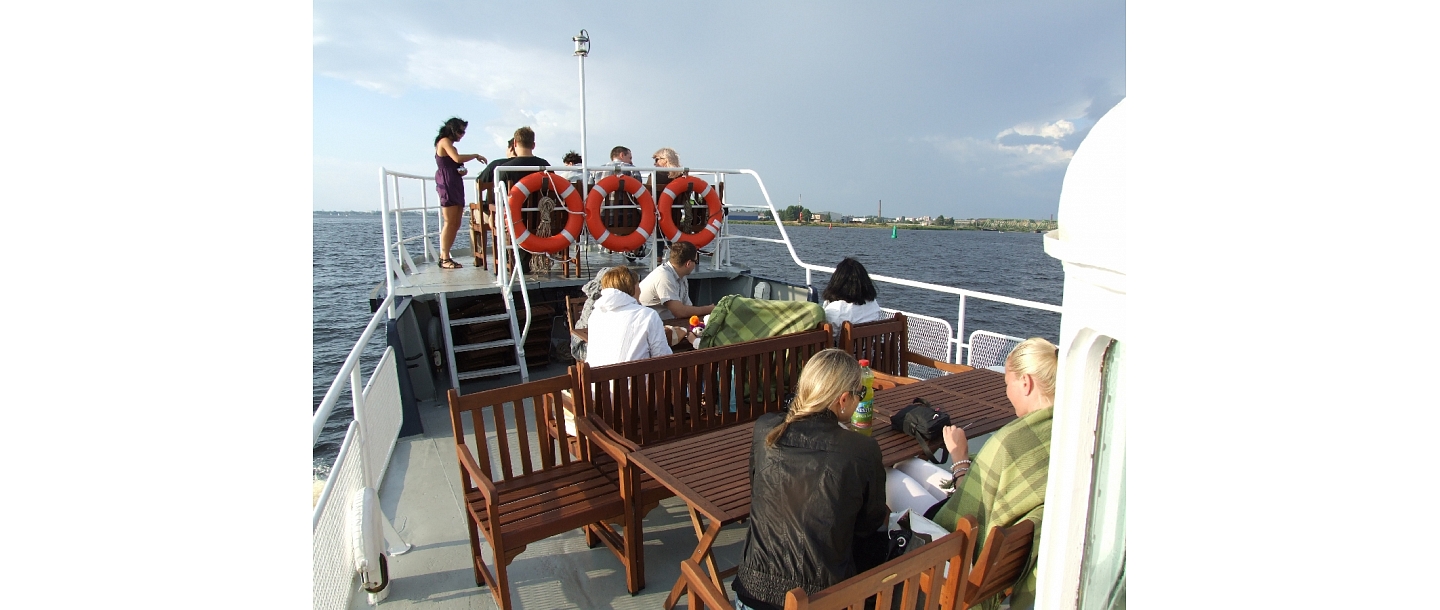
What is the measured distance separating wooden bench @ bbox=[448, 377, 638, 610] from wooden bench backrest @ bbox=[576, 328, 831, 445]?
17cm

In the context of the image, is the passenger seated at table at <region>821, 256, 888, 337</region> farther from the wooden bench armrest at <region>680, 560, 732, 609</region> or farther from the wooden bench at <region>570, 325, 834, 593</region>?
the wooden bench armrest at <region>680, 560, 732, 609</region>

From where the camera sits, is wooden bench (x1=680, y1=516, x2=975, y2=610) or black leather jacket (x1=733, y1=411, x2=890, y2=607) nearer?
wooden bench (x1=680, y1=516, x2=975, y2=610)

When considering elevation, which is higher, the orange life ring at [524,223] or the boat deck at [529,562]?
the orange life ring at [524,223]

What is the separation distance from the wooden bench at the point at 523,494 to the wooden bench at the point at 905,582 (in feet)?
2.44

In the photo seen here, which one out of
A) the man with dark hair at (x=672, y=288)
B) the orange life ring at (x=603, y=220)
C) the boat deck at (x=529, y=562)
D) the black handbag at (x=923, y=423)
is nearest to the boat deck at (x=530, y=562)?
the boat deck at (x=529, y=562)

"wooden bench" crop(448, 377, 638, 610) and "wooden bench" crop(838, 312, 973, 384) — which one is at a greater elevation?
"wooden bench" crop(838, 312, 973, 384)

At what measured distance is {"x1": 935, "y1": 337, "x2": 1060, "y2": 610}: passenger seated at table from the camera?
64.5 inches

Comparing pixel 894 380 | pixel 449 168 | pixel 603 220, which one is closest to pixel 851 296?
pixel 894 380

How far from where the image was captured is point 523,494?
2393 millimetres

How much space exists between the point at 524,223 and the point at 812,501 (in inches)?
185

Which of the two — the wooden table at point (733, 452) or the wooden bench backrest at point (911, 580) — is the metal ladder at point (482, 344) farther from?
the wooden bench backrest at point (911, 580)

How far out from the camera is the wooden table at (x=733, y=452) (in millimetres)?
1927

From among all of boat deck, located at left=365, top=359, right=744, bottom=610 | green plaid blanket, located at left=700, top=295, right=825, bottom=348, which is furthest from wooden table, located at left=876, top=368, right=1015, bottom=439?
boat deck, located at left=365, top=359, right=744, bottom=610
